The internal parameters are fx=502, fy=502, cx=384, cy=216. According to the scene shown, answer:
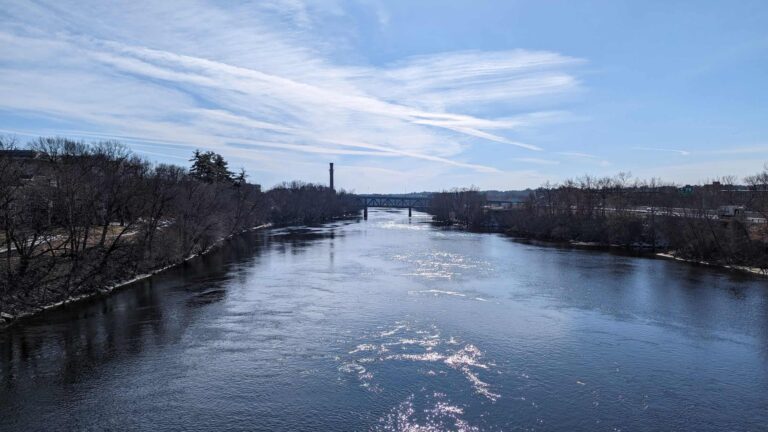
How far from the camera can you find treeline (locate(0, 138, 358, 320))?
2648cm

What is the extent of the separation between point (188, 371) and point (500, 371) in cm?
1053

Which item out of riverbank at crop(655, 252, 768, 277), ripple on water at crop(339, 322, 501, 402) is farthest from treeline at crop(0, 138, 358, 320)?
riverbank at crop(655, 252, 768, 277)

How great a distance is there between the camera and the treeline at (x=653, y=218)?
43309 millimetres

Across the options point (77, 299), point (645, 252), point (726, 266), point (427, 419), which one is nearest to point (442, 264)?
point (726, 266)

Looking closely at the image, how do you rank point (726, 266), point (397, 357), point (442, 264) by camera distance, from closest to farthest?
point (397, 357)
point (726, 266)
point (442, 264)

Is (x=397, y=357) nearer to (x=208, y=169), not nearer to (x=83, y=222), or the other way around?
(x=83, y=222)

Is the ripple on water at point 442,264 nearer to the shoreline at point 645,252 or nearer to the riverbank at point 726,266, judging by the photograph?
the shoreline at point 645,252

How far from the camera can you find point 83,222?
31875mm

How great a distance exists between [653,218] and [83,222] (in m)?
55.8

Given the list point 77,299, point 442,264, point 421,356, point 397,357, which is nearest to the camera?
point 397,357

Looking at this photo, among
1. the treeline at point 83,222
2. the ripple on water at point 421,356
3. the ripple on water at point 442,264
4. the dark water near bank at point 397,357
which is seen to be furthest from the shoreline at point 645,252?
the treeline at point 83,222

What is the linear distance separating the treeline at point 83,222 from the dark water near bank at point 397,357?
9.66 ft

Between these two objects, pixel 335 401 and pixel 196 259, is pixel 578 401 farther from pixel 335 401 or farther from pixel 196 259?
pixel 196 259

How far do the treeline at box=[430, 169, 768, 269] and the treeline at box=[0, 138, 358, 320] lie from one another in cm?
4586
